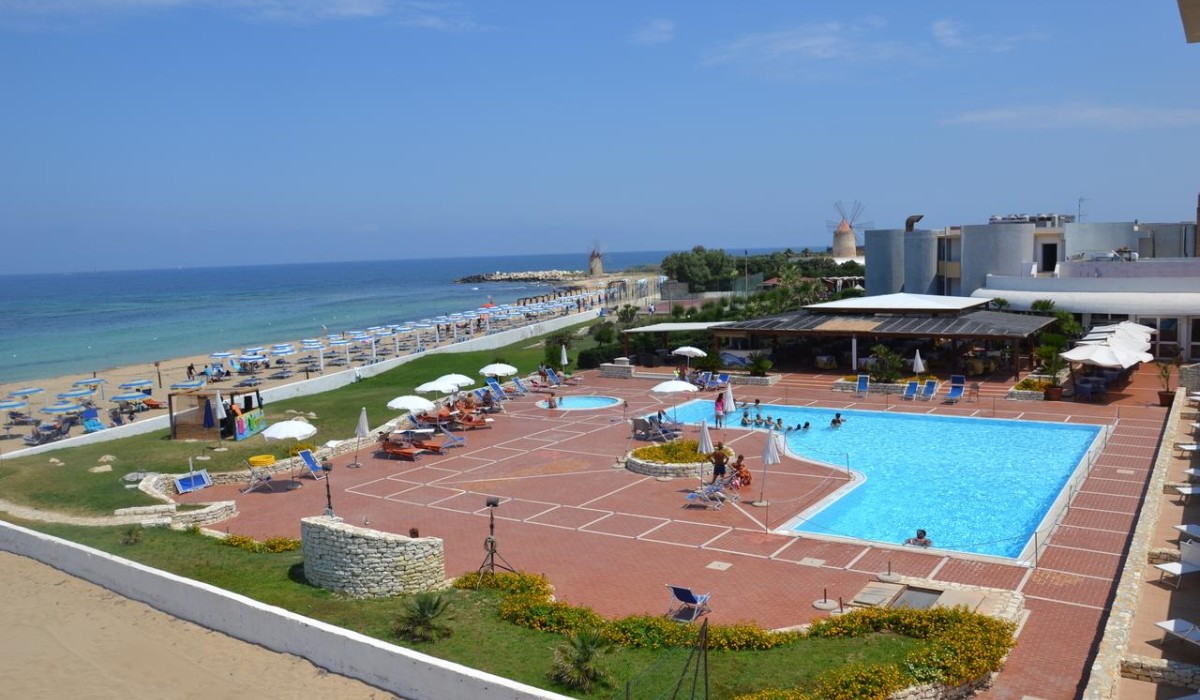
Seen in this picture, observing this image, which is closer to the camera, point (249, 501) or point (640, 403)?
point (249, 501)

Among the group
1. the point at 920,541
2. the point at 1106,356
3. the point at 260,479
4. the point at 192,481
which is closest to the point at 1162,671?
the point at 920,541

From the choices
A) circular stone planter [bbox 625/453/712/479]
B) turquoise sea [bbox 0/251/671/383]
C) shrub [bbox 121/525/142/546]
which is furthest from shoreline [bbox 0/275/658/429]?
circular stone planter [bbox 625/453/712/479]

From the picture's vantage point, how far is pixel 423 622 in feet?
40.3

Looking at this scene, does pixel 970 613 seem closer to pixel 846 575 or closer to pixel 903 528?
pixel 846 575

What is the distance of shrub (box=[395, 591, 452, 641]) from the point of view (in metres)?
12.2

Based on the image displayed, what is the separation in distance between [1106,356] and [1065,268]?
48.3 feet

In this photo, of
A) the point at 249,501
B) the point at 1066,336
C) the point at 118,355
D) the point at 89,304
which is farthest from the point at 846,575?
the point at 89,304

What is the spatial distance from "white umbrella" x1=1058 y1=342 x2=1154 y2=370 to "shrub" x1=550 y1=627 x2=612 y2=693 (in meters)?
21.4

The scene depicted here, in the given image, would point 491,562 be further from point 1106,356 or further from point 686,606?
point 1106,356

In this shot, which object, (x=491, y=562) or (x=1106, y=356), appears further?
(x=1106, y=356)

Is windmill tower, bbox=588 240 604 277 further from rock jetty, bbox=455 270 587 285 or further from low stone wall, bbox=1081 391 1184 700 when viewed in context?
low stone wall, bbox=1081 391 1184 700

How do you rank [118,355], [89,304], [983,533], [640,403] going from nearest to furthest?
[983,533] → [640,403] → [118,355] → [89,304]

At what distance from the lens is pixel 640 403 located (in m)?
31.0

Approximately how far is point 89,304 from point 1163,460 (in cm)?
15449
